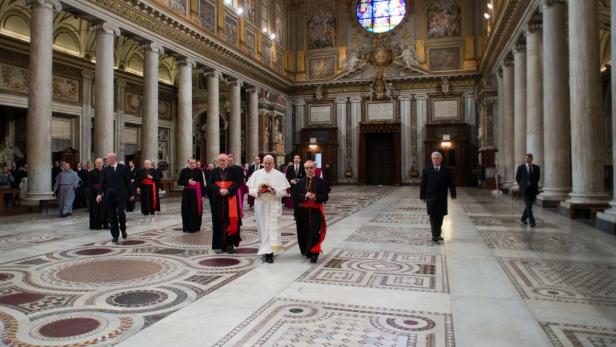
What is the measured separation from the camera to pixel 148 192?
12305 millimetres

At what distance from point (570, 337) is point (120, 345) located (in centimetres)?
325

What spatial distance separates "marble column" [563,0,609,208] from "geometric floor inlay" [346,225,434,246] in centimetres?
386

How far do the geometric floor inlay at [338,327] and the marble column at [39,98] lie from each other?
10.7 m

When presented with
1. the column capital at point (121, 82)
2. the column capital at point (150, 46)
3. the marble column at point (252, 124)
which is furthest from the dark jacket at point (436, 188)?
the column capital at point (121, 82)

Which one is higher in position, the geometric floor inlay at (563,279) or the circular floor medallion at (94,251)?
the circular floor medallion at (94,251)

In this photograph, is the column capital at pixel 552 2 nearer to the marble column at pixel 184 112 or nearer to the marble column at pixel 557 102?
the marble column at pixel 557 102

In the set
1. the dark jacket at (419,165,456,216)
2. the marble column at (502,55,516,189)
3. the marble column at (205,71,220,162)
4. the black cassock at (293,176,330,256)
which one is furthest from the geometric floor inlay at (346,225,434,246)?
the marble column at (205,71,220,162)

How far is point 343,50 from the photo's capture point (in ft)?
98.9

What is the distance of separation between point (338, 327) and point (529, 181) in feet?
23.8

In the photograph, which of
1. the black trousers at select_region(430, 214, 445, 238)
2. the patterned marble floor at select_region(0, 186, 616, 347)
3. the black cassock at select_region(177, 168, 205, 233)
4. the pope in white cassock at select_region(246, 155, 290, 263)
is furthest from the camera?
the black cassock at select_region(177, 168, 205, 233)

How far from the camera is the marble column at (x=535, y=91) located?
14000 millimetres

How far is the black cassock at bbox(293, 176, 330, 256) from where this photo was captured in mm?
5945

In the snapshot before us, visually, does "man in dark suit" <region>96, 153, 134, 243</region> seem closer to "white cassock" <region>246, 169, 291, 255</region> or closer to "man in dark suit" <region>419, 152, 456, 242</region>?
"white cassock" <region>246, 169, 291, 255</region>

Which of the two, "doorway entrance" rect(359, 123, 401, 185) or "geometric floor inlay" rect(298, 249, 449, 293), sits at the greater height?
"doorway entrance" rect(359, 123, 401, 185)
